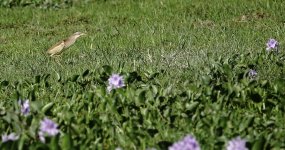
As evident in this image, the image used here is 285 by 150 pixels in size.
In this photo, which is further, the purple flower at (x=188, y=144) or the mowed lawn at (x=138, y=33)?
the mowed lawn at (x=138, y=33)

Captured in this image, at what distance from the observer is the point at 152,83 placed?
577cm

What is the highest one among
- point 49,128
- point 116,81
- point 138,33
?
point 49,128

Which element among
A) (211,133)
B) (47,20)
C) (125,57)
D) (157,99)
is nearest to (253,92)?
(157,99)

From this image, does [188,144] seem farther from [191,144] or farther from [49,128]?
[49,128]

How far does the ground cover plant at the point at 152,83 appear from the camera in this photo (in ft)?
13.4

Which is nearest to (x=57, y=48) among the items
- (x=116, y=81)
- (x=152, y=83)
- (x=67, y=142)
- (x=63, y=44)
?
(x=63, y=44)

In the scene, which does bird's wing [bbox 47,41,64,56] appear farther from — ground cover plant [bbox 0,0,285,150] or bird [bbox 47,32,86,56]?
ground cover plant [bbox 0,0,285,150]

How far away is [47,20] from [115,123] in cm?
769

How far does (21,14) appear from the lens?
12.5 m

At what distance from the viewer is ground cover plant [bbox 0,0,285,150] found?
4.07 m

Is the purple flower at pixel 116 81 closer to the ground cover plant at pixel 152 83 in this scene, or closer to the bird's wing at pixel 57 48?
the ground cover plant at pixel 152 83

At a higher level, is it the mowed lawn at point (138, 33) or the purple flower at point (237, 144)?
the purple flower at point (237, 144)

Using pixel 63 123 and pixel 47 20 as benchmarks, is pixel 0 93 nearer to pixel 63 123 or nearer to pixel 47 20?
pixel 63 123

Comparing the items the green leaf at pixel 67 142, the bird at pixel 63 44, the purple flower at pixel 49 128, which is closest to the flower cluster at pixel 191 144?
the green leaf at pixel 67 142
